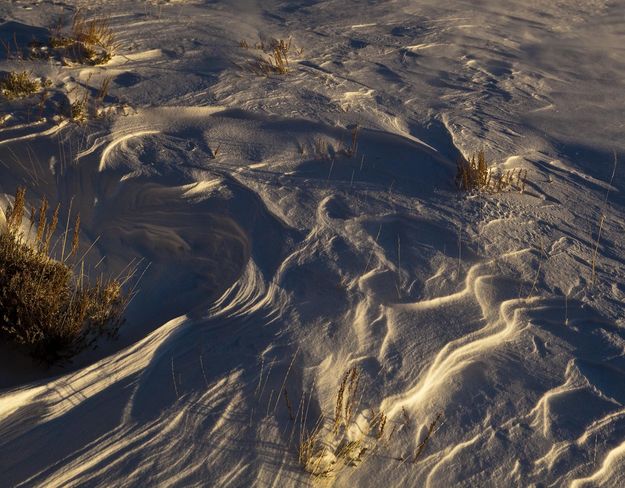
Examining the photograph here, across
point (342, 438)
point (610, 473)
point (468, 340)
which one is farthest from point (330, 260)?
point (610, 473)

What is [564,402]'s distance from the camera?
3021 mm

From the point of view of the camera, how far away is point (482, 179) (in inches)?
171

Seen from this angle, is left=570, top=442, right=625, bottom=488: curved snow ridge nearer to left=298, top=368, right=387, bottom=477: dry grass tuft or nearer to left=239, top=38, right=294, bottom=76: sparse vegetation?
left=298, top=368, right=387, bottom=477: dry grass tuft

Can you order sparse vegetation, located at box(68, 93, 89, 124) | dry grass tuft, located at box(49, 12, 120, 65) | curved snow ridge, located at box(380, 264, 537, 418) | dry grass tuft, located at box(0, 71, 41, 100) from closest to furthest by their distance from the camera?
curved snow ridge, located at box(380, 264, 537, 418)
sparse vegetation, located at box(68, 93, 89, 124)
dry grass tuft, located at box(0, 71, 41, 100)
dry grass tuft, located at box(49, 12, 120, 65)

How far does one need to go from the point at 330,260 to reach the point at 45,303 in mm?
1525

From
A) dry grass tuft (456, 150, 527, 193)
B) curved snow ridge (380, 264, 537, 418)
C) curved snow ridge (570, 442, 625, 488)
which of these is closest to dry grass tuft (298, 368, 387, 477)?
curved snow ridge (380, 264, 537, 418)

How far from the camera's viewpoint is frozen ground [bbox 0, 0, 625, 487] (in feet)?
8.98

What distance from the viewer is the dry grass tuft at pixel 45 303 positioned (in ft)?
9.97

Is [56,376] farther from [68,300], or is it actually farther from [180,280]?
[180,280]

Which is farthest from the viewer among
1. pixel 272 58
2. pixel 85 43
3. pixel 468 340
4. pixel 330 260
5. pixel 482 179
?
pixel 272 58

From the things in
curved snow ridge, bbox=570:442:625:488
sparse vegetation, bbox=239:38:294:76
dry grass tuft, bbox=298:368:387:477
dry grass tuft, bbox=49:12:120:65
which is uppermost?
dry grass tuft, bbox=49:12:120:65

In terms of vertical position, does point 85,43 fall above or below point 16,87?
above

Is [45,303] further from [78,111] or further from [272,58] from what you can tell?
[272,58]

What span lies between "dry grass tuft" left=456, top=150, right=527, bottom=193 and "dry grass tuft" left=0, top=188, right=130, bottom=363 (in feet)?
7.68
